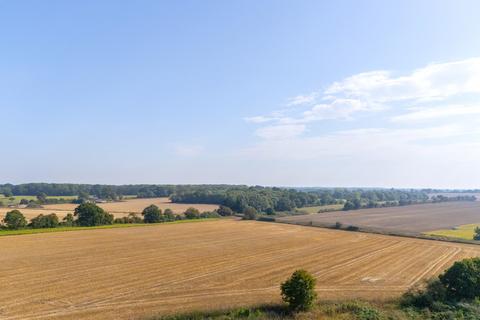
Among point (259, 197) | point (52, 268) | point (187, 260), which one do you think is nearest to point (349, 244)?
point (187, 260)

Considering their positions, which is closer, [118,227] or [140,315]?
[140,315]

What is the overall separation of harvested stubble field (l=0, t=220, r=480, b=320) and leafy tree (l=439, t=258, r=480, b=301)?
439cm

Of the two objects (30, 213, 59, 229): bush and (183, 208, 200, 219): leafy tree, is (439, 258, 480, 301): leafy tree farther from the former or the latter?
(183, 208, 200, 219): leafy tree

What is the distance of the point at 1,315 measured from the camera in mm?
24984

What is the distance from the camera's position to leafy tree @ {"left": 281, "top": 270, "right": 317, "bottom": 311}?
2616 cm

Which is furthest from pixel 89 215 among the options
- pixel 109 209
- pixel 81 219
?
pixel 109 209

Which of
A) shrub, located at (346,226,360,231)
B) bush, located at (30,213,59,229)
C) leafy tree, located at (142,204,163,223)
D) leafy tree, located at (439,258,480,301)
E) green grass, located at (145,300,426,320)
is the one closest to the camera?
green grass, located at (145,300,426,320)

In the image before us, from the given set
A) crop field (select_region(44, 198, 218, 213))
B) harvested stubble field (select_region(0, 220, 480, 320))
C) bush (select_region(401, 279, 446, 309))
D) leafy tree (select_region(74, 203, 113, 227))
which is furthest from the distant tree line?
bush (select_region(401, 279, 446, 309))

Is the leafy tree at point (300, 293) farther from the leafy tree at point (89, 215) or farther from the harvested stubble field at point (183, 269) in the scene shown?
the leafy tree at point (89, 215)

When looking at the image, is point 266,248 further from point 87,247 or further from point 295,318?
point 295,318

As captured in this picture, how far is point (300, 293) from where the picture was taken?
85.7ft

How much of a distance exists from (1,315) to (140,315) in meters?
8.88

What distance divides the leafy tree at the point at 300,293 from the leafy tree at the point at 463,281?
11.4 m

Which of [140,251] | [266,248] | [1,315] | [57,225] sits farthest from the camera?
[57,225]
